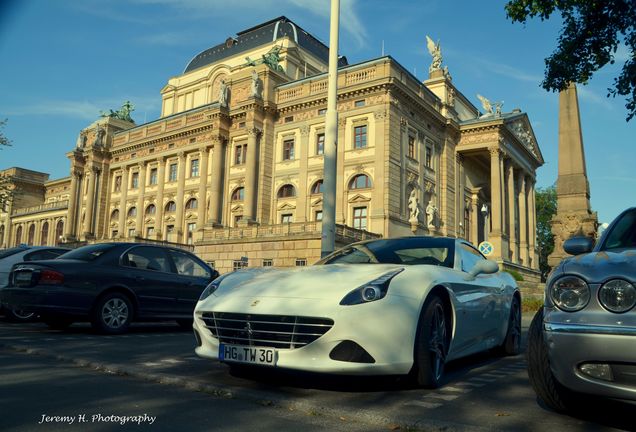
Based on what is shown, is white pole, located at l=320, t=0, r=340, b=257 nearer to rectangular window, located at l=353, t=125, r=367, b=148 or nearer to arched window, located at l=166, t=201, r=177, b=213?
rectangular window, located at l=353, t=125, r=367, b=148

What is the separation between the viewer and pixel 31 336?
7980mm

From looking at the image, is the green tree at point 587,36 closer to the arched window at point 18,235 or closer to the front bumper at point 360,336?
the front bumper at point 360,336

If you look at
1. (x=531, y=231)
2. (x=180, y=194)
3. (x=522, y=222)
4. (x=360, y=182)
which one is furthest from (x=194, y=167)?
(x=531, y=231)

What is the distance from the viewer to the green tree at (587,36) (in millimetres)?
10367

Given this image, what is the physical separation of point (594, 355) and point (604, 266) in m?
0.53

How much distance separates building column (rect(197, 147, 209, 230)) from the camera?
45625 mm

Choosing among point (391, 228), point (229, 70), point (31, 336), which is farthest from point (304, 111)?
point (31, 336)

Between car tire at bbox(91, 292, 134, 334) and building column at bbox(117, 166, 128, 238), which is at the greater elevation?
building column at bbox(117, 166, 128, 238)

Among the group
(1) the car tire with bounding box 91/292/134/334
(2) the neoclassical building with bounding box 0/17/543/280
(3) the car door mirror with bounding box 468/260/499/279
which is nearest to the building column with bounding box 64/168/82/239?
(2) the neoclassical building with bounding box 0/17/543/280

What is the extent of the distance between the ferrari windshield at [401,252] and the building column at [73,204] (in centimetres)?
5842

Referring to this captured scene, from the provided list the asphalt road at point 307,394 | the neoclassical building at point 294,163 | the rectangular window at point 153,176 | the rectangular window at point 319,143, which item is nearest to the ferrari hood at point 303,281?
the asphalt road at point 307,394

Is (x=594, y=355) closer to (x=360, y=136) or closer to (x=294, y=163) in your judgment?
(x=360, y=136)

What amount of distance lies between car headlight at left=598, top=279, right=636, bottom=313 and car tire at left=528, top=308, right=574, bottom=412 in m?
0.57

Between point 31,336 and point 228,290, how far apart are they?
491 centimetres
